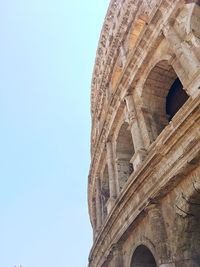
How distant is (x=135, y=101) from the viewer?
8867 mm

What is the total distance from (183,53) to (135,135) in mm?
2437

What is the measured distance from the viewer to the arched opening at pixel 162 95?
328 inches

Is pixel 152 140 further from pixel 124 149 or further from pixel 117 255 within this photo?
pixel 117 255

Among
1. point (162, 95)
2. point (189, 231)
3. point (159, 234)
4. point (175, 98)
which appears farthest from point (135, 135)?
point (189, 231)

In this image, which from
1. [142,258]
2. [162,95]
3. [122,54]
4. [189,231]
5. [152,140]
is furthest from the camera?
[122,54]

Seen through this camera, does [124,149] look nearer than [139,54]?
No

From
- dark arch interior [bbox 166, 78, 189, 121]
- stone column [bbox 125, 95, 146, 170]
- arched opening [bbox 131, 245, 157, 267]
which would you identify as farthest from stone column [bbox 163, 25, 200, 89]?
arched opening [bbox 131, 245, 157, 267]

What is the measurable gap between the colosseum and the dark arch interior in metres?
0.03

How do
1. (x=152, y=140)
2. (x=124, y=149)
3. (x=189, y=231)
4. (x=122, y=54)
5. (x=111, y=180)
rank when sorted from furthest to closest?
(x=122, y=54) → (x=124, y=149) → (x=111, y=180) → (x=152, y=140) → (x=189, y=231)

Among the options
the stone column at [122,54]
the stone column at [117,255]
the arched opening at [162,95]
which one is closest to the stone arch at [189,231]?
the stone column at [117,255]

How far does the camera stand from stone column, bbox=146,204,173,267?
5.39 m

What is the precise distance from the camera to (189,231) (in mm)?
5387

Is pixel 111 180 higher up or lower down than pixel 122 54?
lower down

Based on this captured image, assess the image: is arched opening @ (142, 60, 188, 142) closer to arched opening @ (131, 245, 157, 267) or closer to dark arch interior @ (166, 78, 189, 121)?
dark arch interior @ (166, 78, 189, 121)
